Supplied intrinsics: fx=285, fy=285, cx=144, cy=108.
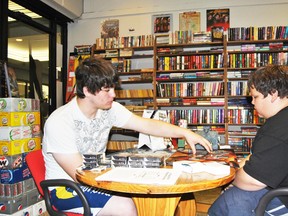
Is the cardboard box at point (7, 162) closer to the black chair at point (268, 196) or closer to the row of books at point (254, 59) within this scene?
the black chair at point (268, 196)

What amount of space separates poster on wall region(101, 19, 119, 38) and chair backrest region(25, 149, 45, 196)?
3.93 metres

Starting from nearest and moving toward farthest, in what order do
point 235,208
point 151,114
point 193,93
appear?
point 235,208 < point 151,114 < point 193,93

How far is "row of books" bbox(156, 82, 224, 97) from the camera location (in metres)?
4.50

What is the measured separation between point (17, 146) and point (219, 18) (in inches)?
144

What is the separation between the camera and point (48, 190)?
1373 millimetres

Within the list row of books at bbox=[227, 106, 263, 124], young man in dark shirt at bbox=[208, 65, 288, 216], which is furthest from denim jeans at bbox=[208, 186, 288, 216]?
row of books at bbox=[227, 106, 263, 124]

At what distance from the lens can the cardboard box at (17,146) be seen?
2629mm

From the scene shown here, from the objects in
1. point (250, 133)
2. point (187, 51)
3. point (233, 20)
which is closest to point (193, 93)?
point (187, 51)

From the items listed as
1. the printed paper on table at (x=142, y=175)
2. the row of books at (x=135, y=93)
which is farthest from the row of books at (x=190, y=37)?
the printed paper on table at (x=142, y=175)

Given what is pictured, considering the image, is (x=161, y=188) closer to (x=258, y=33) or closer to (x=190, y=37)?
(x=190, y=37)

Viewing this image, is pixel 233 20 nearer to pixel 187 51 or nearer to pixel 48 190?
pixel 187 51

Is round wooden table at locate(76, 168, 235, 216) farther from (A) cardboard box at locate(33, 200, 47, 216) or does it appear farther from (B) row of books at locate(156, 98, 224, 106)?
(B) row of books at locate(156, 98, 224, 106)

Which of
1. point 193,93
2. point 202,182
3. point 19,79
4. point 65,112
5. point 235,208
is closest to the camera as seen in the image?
point 202,182

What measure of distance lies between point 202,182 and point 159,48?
12.7 ft
